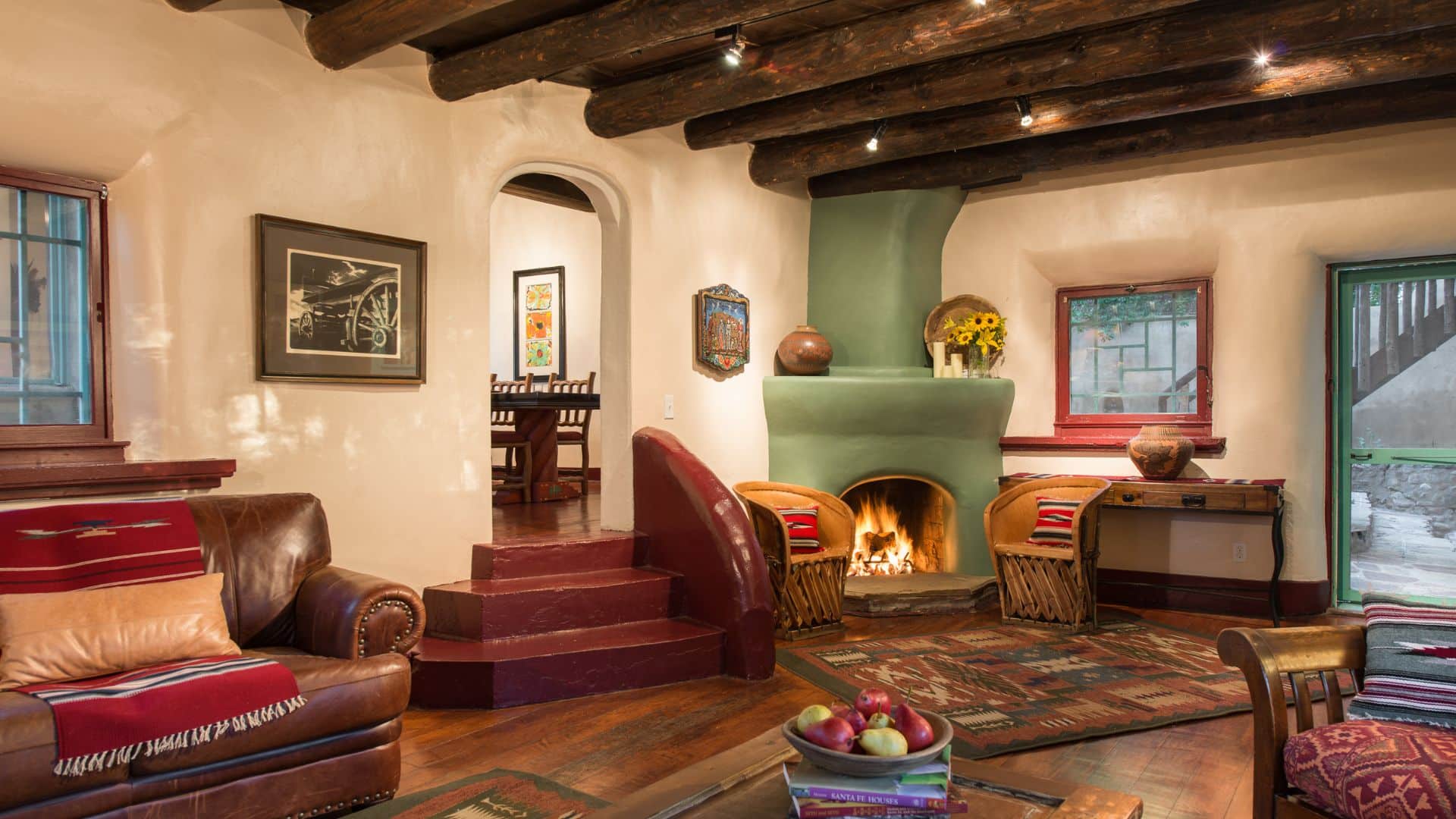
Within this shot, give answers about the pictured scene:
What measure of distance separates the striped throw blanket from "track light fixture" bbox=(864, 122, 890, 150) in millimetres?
3718

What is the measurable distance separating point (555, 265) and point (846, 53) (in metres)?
4.71

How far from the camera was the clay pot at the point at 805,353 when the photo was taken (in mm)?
5922

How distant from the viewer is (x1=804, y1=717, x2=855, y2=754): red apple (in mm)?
1852

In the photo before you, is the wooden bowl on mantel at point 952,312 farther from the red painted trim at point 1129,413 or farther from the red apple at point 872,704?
the red apple at point 872,704

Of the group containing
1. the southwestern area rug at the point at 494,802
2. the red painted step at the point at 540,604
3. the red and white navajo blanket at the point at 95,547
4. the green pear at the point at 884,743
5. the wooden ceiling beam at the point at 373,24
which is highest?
the wooden ceiling beam at the point at 373,24

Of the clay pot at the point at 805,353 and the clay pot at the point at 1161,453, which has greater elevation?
the clay pot at the point at 805,353

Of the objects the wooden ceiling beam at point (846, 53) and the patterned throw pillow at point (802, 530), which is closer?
the wooden ceiling beam at point (846, 53)

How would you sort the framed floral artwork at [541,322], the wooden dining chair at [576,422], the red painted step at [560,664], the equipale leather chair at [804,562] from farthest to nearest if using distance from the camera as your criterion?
1. the framed floral artwork at [541,322]
2. the wooden dining chair at [576,422]
3. the equipale leather chair at [804,562]
4. the red painted step at [560,664]

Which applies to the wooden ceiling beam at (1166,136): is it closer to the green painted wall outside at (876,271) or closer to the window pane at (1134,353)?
the green painted wall outside at (876,271)

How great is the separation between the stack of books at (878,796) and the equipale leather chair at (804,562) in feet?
9.48

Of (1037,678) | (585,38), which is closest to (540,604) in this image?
(1037,678)

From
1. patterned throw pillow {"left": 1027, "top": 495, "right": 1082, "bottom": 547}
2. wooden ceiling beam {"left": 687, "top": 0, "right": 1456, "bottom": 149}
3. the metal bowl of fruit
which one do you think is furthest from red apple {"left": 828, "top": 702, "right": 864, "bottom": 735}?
patterned throw pillow {"left": 1027, "top": 495, "right": 1082, "bottom": 547}

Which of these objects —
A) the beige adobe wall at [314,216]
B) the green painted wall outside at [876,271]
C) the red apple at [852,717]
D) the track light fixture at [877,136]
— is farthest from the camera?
the green painted wall outside at [876,271]

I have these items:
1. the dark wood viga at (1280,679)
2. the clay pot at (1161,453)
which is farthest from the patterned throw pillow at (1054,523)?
the dark wood viga at (1280,679)
